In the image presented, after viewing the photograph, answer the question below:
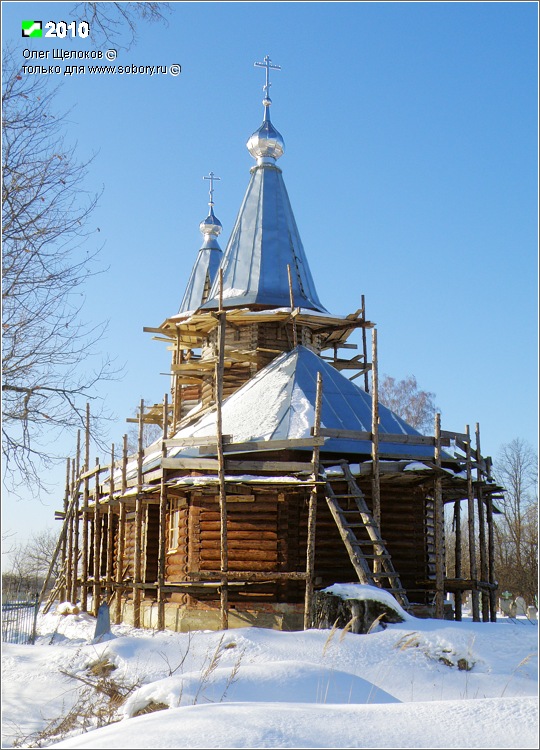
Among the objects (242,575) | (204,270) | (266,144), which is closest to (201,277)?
(204,270)

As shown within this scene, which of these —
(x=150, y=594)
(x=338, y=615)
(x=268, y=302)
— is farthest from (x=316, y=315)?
(x=338, y=615)

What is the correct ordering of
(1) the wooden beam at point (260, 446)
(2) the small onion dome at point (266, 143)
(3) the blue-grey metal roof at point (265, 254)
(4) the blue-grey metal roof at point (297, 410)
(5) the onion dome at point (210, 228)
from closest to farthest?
(1) the wooden beam at point (260, 446)
(4) the blue-grey metal roof at point (297, 410)
(3) the blue-grey metal roof at point (265, 254)
(2) the small onion dome at point (266, 143)
(5) the onion dome at point (210, 228)

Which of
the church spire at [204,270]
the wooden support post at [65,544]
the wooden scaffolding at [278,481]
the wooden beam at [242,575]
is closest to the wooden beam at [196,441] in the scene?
the wooden scaffolding at [278,481]

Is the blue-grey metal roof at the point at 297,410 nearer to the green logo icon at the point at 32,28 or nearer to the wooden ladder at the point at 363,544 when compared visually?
the wooden ladder at the point at 363,544

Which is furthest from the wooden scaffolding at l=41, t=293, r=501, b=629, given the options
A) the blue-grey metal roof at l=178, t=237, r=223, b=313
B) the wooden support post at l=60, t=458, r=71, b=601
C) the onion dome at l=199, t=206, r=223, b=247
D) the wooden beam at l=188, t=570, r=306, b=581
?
the onion dome at l=199, t=206, r=223, b=247

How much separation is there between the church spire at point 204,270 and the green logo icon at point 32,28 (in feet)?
71.4

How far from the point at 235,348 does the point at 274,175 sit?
18.1ft

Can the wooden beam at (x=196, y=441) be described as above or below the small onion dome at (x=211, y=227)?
below

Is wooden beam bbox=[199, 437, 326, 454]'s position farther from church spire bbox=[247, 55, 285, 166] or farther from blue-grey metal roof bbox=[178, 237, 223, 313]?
blue-grey metal roof bbox=[178, 237, 223, 313]

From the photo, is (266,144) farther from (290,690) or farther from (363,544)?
(290,690)

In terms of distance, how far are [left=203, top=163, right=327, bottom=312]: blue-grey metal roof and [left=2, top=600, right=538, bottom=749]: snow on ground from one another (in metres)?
8.61

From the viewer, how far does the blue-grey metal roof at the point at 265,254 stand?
21.8 meters

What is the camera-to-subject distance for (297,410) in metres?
17.1

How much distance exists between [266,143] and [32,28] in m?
15.1
